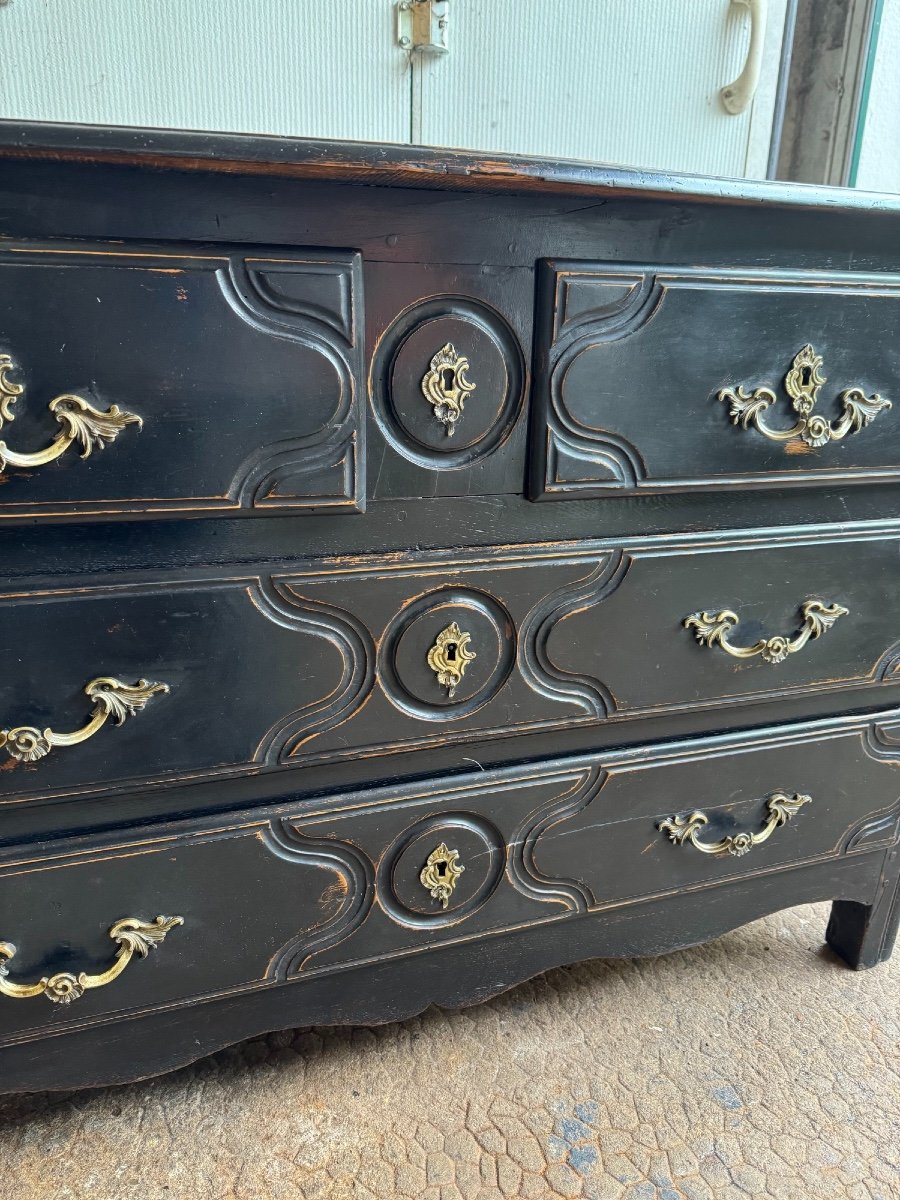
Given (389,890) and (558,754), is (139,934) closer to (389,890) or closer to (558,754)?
(389,890)

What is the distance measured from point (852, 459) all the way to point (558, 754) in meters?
0.43

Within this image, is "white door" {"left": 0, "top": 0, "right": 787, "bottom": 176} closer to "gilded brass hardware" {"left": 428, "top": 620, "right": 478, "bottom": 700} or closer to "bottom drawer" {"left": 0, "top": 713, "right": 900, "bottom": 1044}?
"gilded brass hardware" {"left": 428, "top": 620, "right": 478, "bottom": 700}

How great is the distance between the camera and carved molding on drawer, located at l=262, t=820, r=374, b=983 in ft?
2.58

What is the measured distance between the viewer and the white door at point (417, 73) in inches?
36.8

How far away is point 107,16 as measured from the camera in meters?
0.93

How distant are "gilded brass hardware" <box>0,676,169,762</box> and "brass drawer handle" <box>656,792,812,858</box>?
56 cm

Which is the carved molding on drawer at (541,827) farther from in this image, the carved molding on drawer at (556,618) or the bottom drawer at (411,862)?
the carved molding on drawer at (556,618)

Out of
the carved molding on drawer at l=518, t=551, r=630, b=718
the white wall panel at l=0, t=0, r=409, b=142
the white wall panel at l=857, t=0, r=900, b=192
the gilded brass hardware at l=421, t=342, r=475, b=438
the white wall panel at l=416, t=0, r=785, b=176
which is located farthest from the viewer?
the white wall panel at l=857, t=0, r=900, b=192

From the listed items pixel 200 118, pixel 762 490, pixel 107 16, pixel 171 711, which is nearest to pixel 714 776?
pixel 762 490

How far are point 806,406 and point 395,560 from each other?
42 centimetres

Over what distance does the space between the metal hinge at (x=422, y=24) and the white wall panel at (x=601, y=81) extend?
2cm

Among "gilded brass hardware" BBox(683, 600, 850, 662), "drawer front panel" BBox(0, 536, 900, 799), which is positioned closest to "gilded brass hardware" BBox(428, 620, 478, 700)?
"drawer front panel" BBox(0, 536, 900, 799)

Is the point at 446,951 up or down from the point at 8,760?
down

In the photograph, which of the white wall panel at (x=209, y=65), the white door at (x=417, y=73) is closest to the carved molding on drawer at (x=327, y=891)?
the white door at (x=417, y=73)
